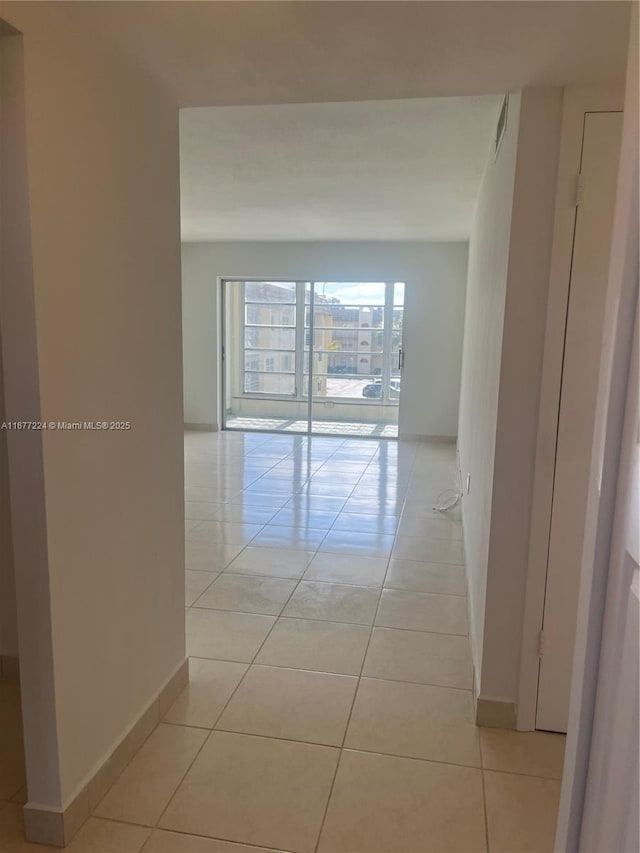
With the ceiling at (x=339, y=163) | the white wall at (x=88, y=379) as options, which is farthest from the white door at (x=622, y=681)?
the ceiling at (x=339, y=163)

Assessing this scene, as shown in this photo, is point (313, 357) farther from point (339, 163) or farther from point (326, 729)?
point (326, 729)

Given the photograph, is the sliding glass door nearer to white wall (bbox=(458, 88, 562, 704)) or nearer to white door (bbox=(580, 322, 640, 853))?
white wall (bbox=(458, 88, 562, 704))

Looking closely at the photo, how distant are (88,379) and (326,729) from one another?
4.80ft

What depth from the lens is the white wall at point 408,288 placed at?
7301 mm

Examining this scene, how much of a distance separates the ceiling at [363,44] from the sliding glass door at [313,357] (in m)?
6.01

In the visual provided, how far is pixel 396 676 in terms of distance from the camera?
2533 millimetres

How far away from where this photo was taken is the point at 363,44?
5.37 feet

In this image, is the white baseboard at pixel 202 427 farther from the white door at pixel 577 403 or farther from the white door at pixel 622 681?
the white door at pixel 622 681

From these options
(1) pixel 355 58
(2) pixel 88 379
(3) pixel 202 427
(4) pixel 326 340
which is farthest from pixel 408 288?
(2) pixel 88 379

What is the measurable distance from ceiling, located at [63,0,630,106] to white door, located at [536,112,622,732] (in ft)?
0.82

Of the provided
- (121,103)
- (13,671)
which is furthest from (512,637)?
(121,103)

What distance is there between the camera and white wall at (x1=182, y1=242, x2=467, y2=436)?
287 inches

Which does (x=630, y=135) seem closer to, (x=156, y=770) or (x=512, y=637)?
(x=512, y=637)

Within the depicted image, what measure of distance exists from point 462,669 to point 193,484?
11.1ft
